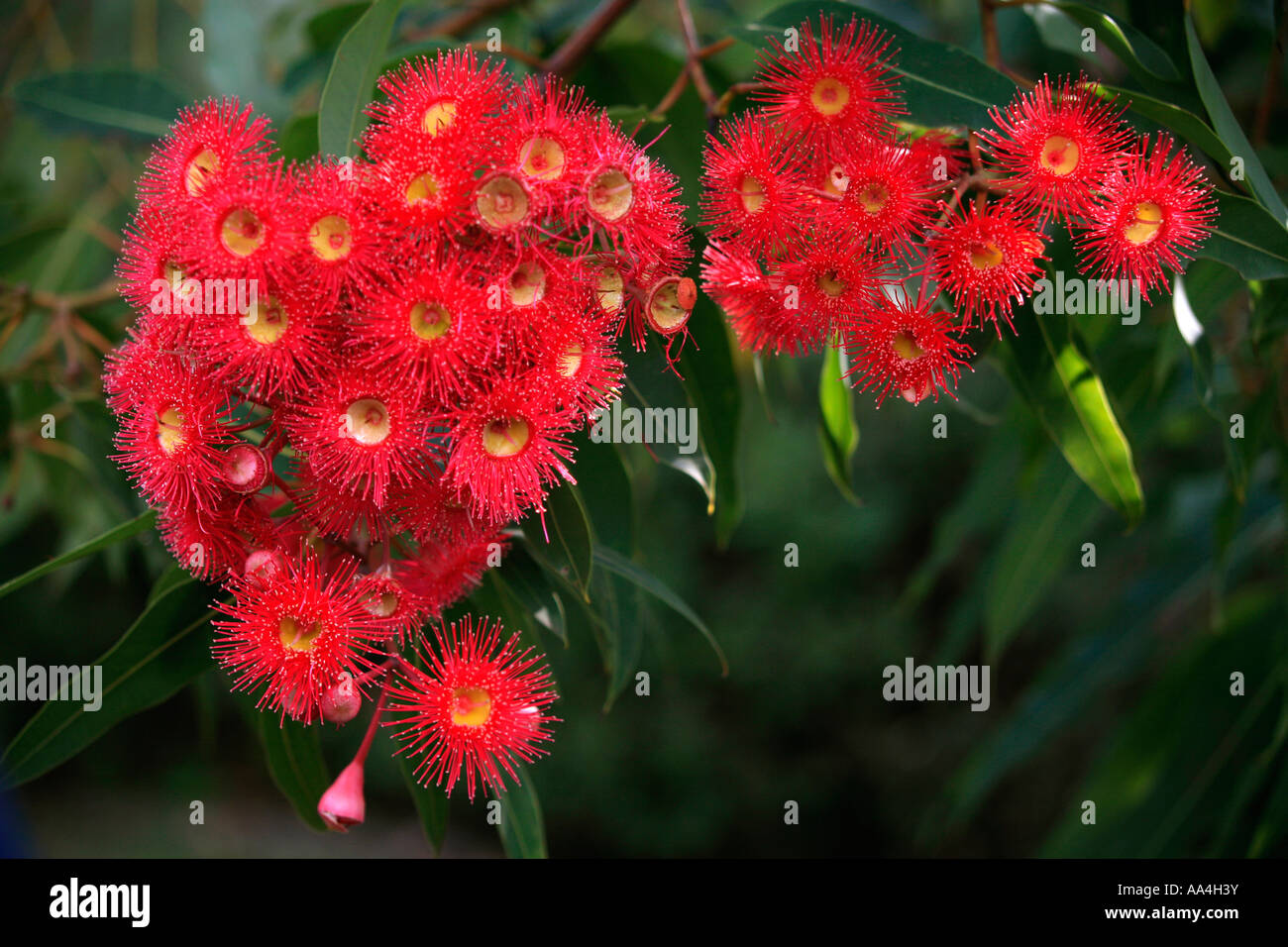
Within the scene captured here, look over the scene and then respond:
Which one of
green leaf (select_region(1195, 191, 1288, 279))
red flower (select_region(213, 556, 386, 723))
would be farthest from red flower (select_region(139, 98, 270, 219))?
green leaf (select_region(1195, 191, 1288, 279))

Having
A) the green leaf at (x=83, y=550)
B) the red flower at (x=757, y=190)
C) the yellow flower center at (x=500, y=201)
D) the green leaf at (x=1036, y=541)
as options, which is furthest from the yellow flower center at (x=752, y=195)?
the green leaf at (x=1036, y=541)

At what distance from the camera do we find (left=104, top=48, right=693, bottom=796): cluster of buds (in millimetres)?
784

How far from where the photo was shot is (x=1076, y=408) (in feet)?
3.68

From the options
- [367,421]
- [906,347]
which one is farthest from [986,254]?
[367,421]

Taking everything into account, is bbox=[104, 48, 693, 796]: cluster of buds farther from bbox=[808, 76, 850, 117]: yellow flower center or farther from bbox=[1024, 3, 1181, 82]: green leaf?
bbox=[1024, 3, 1181, 82]: green leaf

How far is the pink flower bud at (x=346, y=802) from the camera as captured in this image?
882mm

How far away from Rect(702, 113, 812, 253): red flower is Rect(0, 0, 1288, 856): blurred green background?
233 millimetres

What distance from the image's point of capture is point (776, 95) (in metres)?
0.97

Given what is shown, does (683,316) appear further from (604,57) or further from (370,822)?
(370,822)

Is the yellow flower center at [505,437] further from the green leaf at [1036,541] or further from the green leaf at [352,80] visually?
the green leaf at [1036,541]

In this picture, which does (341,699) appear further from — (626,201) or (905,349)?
(905,349)

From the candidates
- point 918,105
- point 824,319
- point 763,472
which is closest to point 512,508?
point 824,319

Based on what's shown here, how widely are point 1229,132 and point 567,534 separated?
2.47 feet

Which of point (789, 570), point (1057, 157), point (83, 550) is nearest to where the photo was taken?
point (1057, 157)
